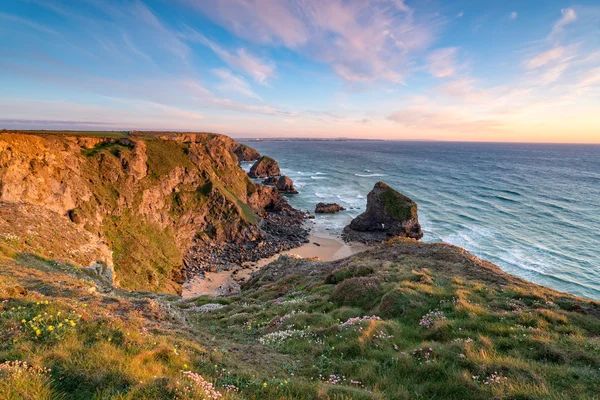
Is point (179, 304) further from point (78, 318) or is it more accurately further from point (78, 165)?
point (78, 165)

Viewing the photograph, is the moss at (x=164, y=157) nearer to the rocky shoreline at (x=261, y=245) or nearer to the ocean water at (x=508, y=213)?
the rocky shoreline at (x=261, y=245)

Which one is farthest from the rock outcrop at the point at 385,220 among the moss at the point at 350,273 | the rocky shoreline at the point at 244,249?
the moss at the point at 350,273

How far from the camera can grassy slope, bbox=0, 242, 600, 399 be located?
6.79 meters

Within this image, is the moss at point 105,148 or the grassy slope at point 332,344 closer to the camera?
the grassy slope at point 332,344

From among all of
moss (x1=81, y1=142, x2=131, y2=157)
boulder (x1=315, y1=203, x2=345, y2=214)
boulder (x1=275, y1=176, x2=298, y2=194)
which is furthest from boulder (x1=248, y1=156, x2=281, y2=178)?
moss (x1=81, y1=142, x2=131, y2=157)

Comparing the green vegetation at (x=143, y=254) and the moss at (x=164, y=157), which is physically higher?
the moss at (x=164, y=157)

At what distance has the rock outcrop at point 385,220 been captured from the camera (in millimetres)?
59778

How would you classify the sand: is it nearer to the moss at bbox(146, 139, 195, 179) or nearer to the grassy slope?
the grassy slope

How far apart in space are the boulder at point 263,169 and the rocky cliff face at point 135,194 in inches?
2078

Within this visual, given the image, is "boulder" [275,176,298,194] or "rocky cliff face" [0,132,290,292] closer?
"rocky cliff face" [0,132,290,292]

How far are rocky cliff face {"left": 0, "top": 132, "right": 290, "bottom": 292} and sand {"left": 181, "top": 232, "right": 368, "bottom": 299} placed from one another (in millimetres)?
2967

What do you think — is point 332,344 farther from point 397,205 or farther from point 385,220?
point 397,205

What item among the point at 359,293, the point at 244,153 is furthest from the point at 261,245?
the point at 244,153

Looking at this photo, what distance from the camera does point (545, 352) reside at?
9.41m
